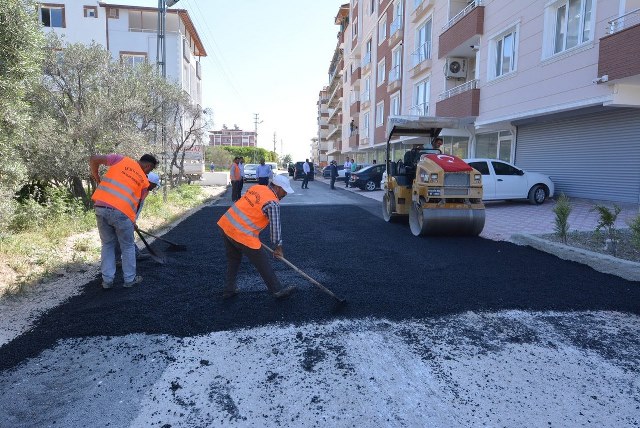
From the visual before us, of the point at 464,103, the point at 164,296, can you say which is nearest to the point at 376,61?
the point at 464,103

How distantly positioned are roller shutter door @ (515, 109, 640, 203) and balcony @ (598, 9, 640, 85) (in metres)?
1.78

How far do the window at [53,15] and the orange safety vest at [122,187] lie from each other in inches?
1201

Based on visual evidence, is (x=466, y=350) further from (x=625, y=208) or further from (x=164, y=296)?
(x=625, y=208)

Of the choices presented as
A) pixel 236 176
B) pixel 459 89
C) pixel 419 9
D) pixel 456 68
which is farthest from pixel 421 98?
pixel 236 176

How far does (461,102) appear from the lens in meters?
16.5

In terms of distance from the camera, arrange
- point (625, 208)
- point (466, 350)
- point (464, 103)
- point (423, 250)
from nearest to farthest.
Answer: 1. point (466, 350)
2. point (423, 250)
3. point (625, 208)
4. point (464, 103)

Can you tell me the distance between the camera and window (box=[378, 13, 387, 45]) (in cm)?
2916

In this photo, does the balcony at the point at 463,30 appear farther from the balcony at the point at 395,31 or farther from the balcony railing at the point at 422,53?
the balcony at the point at 395,31

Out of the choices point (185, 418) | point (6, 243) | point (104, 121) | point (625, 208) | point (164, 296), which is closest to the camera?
point (185, 418)

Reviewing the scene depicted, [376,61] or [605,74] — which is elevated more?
[376,61]

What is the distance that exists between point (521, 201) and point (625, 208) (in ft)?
10.7

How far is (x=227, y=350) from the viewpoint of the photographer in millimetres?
3457

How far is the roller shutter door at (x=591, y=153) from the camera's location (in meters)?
10.9

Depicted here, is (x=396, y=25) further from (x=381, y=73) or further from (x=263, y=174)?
(x=263, y=174)
